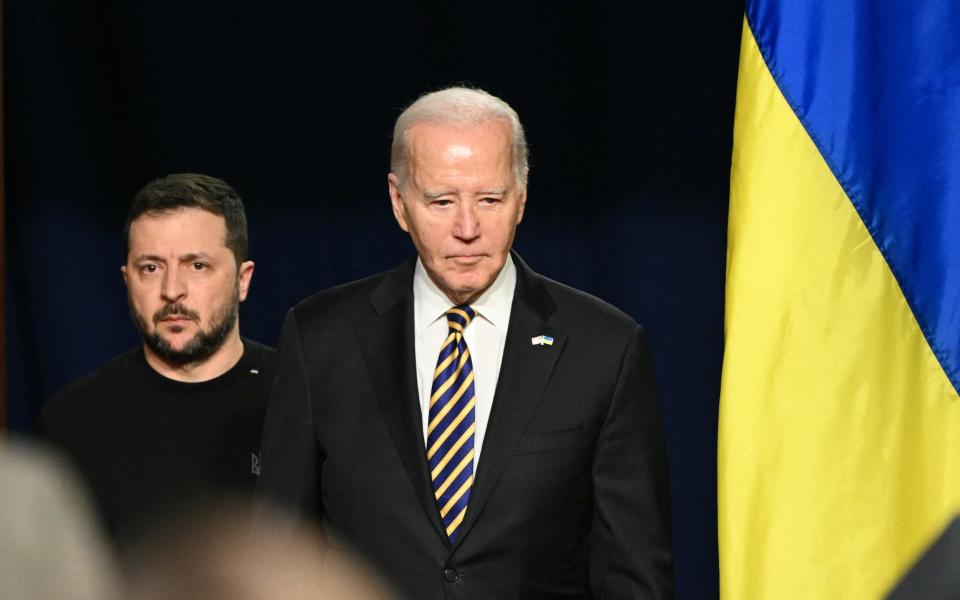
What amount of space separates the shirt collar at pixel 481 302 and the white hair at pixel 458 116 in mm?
161

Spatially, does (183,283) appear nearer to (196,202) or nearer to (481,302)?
(196,202)

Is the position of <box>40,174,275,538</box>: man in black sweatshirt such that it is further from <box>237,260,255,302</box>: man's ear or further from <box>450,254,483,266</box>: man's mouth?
<box>450,254,483,266</box>: man's mouth

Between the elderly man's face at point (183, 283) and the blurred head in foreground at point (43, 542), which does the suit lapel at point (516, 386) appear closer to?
the elderly man's face at point (183, 283)

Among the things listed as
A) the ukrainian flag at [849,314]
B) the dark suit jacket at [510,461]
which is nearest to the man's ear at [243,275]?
the dark suit jacket at [510,461]

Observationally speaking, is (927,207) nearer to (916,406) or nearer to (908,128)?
(908,128)

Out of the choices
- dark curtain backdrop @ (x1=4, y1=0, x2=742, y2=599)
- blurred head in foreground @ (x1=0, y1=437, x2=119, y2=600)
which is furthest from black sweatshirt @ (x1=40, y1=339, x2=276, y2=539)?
blurred head in foreground @ (x1=0, y1=437, x2=119, y2=600)

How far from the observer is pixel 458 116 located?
208cm

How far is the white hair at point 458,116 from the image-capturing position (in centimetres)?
209

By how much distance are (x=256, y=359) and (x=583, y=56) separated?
3.99ft

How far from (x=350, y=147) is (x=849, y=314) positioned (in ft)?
5.01

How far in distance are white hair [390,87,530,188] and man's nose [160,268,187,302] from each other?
544mm

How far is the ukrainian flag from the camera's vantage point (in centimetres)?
230

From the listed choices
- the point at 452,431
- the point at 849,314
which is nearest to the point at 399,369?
the point at 452,431

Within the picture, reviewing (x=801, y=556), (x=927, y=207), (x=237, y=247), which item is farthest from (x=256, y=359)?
(x=927, y=207)
